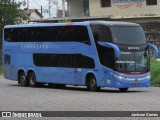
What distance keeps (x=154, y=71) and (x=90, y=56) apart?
1068 centimetres

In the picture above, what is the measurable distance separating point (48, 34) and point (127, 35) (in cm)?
562

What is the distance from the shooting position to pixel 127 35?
90.8 feet

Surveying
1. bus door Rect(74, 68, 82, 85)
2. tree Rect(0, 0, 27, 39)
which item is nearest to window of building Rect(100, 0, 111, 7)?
tree Rect(0, 0, 27, 39)

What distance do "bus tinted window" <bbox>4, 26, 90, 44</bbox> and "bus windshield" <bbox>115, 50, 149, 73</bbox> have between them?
2.22 metres

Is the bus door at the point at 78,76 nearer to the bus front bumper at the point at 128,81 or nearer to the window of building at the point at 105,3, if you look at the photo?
the bus front bumper at the point at 128,81

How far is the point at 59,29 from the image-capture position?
3034 cm

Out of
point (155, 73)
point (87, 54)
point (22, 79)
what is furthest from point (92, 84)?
point (155, 73)

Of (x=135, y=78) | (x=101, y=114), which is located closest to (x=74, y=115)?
(x=101, y=114)

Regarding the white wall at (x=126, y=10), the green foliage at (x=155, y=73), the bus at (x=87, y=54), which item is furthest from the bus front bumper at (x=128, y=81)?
the white wall at (x=126, y=10)

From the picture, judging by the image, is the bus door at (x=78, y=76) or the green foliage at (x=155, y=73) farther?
the green foliage at (x=155, y=73)

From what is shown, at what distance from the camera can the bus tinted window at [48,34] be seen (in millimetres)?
28766

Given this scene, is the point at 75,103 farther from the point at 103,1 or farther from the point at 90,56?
the point at 103,1

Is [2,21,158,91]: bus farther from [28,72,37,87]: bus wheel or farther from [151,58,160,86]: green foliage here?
[151,58,160,86]: green foliage

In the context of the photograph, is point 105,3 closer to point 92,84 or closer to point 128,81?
point 92,84
